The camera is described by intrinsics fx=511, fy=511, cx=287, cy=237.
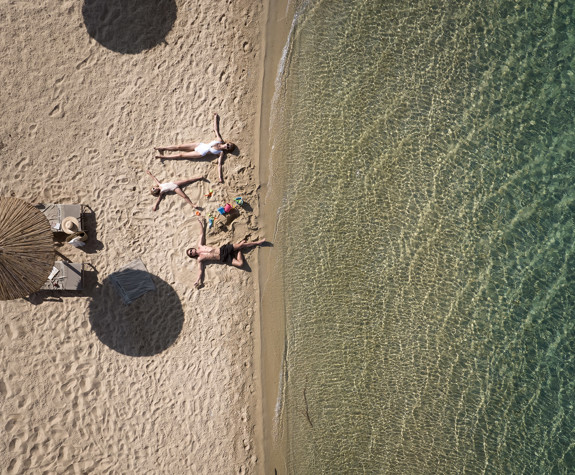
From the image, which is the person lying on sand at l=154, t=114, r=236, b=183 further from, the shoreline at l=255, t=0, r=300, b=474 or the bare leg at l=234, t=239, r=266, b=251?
the bare leg at l=234, t=239, r=266, b=251

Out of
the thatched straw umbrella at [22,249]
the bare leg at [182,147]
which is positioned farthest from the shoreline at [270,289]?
the thatched straw umbrella at [22,249]

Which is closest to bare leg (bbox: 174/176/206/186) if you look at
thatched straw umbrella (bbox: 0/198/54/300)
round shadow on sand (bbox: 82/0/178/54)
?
thatched straw umbrella (bbox: 0/198/54/300)

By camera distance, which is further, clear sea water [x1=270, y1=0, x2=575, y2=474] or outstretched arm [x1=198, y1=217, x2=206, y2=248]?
outstretched arm [x1=198, y1=217, x2=206, y2=248]

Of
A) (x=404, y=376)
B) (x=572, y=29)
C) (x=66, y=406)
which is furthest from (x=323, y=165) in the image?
(x=66, y=406)

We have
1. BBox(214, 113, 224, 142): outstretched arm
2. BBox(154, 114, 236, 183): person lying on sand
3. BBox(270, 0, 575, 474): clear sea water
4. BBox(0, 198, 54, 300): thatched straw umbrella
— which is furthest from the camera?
BBox(214, 113, 224, 142): outstretched arm

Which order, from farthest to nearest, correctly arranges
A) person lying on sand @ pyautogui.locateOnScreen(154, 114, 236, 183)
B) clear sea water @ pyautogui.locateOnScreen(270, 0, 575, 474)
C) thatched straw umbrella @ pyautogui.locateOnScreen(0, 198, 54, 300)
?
person lying on sand @ pyautogui.locateOnScreen(154, 114, 236, 183) → clear sea water @ pyautogui.locateOnScreen(270, 0, 575, 474) → thatched straw umbrella @ pyautogui.locateOnScreen(0, 198, 54, 300)

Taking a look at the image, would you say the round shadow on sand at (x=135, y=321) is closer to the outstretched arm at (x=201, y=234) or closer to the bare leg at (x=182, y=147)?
the outstretched arm at (x=201, y=234)
